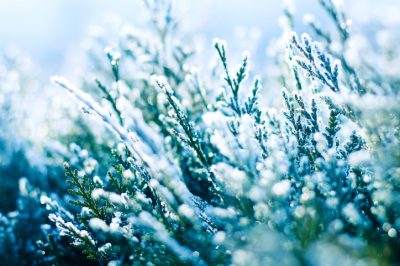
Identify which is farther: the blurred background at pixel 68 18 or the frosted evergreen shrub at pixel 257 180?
the blurred background at pixel 68 18

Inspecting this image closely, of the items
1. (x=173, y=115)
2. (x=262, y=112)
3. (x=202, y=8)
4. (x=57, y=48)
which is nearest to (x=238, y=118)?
(x=262, y=112)

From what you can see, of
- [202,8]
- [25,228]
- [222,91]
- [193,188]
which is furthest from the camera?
[202,8]

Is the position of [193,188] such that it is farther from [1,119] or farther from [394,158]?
[1,119]

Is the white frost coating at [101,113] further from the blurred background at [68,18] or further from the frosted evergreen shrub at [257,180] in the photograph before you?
the blurred background at [68,18]

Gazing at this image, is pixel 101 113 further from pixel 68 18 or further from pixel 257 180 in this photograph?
pixel 68 18

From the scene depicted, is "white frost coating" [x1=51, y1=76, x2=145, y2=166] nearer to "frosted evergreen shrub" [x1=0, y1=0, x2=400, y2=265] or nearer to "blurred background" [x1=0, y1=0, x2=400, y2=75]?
"frosted evergreen shrub" [x1=0, y1=0, x2=400, y2=265]

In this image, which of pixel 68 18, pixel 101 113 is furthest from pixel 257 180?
pixel 68 18

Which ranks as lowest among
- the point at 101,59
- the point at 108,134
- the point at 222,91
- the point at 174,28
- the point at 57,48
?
the point at 222,91

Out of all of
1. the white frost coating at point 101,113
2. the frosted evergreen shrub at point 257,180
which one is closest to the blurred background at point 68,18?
the frosted evergreen shrub at point 257,180
